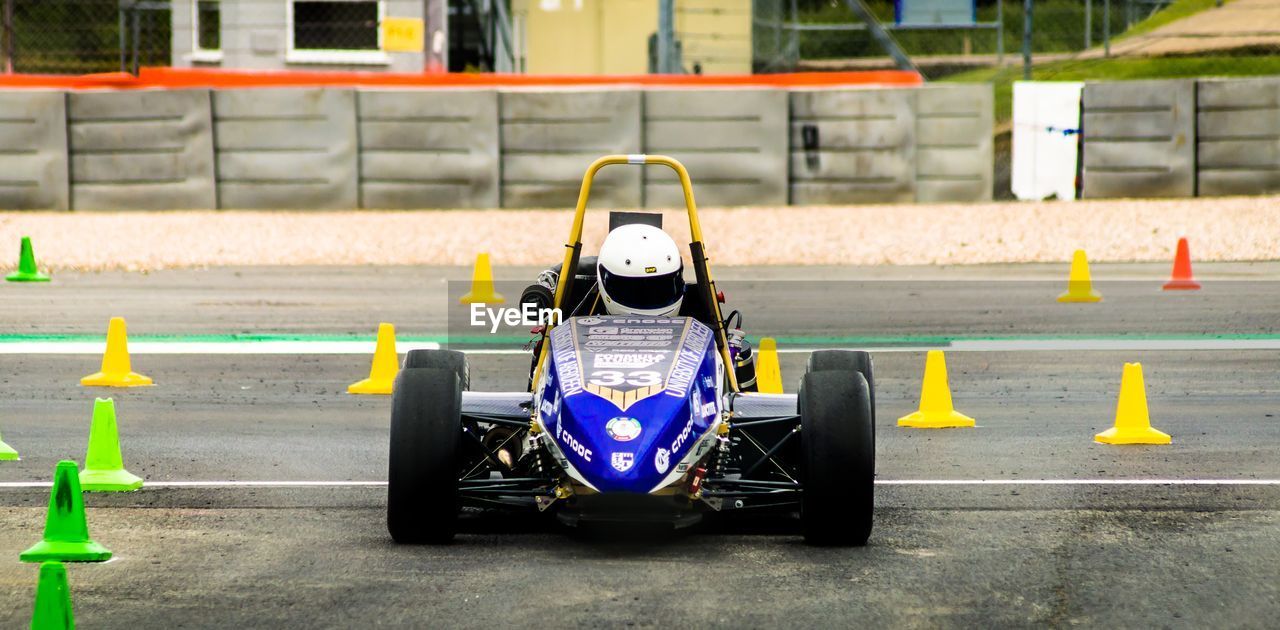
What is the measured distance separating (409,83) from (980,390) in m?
14.0

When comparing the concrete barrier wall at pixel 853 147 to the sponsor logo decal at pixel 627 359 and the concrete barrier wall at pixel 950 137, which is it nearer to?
the concrete barrier wall at pixel 950 137

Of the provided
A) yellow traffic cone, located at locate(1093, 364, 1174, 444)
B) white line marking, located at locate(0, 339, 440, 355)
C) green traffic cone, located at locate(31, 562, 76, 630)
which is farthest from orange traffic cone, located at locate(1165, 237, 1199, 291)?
green traffic cone, located at locate(31, 562, 76, 630)

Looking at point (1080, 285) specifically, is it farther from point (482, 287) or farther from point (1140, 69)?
point (1140, 69)

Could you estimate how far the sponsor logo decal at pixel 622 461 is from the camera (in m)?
6.97

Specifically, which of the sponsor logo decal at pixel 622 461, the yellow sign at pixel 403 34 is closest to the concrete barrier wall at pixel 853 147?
the yellow sign at pixel 403 34

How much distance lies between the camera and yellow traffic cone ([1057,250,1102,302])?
57.1 feet

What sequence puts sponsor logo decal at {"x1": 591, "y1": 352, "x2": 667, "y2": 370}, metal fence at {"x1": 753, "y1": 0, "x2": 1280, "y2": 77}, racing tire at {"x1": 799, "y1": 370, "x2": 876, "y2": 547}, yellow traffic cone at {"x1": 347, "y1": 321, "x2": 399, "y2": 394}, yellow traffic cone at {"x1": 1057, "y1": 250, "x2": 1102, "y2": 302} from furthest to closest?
metal fence at {"x1": 753, "y1": 0, "x2": 1280, "y2": 77}
yellow traffic cone at {"x1": 1057, "y1": 250, "x2": 1102, "y2": 302}
yellow traffic cone at {"x1": 347, "y1": 321, "x2": 399, "y2": 394}
sponsor logo decal at {"x1": 591, "y1": 352, "x2": 667, "y2": 370}
racing tire at {"x1": 799, "y1": 370, "x2": 876, "y2": 547}

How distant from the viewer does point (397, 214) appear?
2394cm

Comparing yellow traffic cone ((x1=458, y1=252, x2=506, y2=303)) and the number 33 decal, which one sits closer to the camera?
the number 33 decal

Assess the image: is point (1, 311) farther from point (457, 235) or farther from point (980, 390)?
point (980, 390)

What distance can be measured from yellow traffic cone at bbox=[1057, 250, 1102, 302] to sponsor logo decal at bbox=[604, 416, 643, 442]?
11.0 m

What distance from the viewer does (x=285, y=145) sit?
23875 millimetres

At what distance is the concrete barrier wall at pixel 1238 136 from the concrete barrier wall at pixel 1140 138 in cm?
15

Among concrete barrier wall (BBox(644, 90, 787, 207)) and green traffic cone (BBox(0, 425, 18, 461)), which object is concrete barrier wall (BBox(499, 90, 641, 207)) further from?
green traffic cone (BBox(0, 425, 18, 461))
